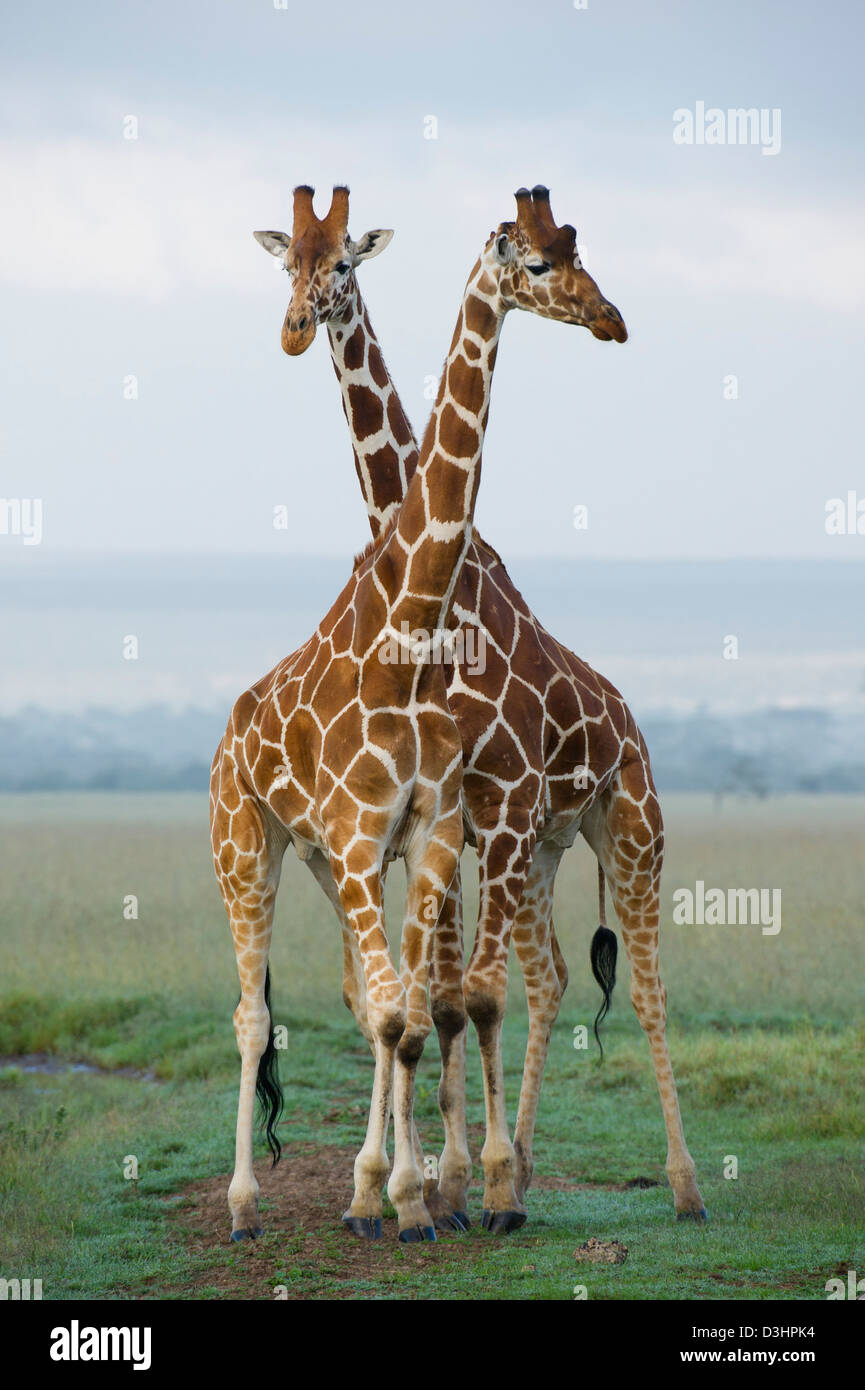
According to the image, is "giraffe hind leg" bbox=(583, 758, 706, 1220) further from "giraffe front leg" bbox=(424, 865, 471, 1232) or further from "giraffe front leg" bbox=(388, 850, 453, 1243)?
"giraffe front leg" bbox=(388, 850, 453, 1243)

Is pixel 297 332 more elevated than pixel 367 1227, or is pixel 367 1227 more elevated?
pixel 297 332

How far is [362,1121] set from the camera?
36.7 feet

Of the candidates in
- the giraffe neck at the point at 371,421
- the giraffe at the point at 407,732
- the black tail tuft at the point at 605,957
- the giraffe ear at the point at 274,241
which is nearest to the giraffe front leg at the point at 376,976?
the giraffe at the point at 407,732

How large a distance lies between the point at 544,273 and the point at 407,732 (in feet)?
7.76

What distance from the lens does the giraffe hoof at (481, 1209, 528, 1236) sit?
805cm

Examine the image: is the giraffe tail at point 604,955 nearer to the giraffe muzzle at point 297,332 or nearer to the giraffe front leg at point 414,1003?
the giraffe front leg at point 414,1003

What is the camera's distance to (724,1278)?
723 cm

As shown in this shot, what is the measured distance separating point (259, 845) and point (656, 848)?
2653 millimetres

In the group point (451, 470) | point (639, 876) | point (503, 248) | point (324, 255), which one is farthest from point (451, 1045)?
point (324, 255)

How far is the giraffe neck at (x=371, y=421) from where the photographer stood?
908cm

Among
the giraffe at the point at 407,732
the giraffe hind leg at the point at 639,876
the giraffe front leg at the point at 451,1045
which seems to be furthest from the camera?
the giraffe hind leg at the point at 639,876

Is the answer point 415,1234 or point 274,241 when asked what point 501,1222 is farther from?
point 274,241

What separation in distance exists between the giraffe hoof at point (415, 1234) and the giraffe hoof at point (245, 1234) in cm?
90

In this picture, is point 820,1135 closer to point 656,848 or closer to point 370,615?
point 656,848
